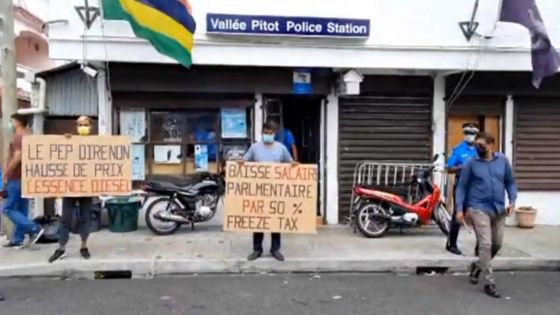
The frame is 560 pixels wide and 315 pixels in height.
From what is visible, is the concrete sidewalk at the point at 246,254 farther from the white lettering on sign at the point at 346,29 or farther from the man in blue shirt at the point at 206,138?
the white lettering on sign at the point at 346,29

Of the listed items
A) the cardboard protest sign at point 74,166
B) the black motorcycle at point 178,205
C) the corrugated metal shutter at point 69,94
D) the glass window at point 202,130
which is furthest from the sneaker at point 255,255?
the corrugated metal shutter at point 69,94

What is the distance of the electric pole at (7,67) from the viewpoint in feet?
27.5

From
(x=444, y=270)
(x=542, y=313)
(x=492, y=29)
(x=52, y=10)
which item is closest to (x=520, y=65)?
(x=492, y=29)

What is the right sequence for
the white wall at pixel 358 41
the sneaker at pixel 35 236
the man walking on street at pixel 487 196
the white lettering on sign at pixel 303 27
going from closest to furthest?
the man walking on street at pixel 487 196
the sneaker at pixel 35 236
the white wall at pixel 358 41
the white lettering on sign at pixel 303 27

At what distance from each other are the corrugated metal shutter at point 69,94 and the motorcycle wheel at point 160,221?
2.00 m

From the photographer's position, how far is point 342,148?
10.2 meters

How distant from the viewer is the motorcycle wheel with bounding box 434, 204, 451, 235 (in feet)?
30.1

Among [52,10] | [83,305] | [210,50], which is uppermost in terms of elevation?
[52,10]

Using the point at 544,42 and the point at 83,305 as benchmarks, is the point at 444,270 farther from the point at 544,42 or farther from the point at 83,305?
the point at 83,305

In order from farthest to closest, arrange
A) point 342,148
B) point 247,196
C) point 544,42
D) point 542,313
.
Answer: point 342,148 < point 544,42 < point 247,196 < point 542,313

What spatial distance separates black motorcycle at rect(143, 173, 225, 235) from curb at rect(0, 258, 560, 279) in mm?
1808

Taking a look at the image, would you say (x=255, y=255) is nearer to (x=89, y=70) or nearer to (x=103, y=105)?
(x=103, y=105)

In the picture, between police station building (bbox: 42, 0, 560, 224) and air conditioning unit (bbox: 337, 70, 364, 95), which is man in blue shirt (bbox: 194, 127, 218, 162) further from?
air conditioning unit (bbox: 337, 70, 364, 95)

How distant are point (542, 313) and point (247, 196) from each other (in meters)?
3.75
